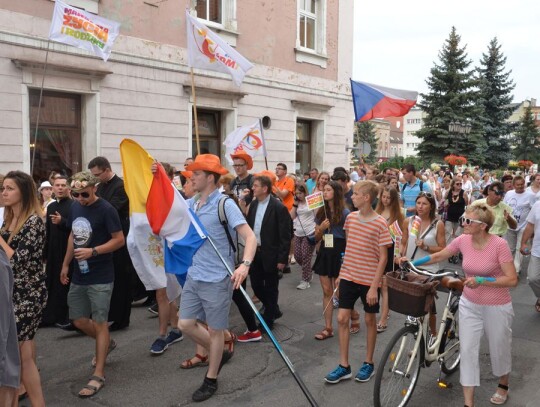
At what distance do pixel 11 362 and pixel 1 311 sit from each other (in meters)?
0.43

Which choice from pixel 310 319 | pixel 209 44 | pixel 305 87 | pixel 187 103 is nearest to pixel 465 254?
pixel 310 319

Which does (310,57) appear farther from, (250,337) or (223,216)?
(223,216)

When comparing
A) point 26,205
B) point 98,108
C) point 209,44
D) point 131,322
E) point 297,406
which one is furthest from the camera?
point 98,108

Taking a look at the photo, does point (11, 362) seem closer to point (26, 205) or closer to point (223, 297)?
point (26, 205)

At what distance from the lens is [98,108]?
36.9ft

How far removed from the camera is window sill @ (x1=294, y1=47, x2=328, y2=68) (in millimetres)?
16266

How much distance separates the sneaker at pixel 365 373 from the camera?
459 cm

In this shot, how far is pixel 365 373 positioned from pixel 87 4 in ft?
31.7

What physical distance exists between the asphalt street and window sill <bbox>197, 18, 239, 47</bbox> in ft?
30.1

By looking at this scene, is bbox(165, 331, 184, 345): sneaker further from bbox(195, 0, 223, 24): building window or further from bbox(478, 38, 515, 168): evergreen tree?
bbox(478, 38, 515, 168): evergreen tree

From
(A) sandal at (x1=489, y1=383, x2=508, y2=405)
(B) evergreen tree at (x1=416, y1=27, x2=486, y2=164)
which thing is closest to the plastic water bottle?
(A) sandal at (x1=489, y1=383, x2=508, y2=405)

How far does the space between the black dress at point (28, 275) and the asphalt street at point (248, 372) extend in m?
0.94

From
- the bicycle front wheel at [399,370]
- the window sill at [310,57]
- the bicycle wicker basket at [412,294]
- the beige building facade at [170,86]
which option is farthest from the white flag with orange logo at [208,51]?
the bicycle front wheel at [399,370]

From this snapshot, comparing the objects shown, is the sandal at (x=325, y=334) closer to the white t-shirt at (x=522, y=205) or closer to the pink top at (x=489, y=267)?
the pink top at (x=489, y=267)
